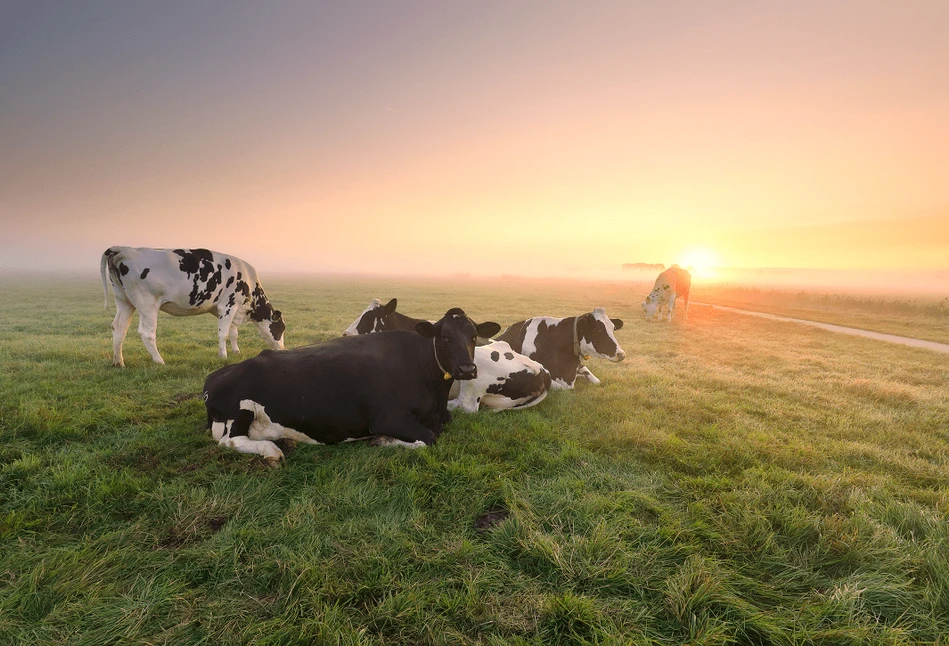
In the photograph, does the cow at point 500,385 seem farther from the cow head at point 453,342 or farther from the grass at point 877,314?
the grass at point 877,314

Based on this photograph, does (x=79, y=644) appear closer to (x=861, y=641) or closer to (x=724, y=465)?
(x=861, y=641)

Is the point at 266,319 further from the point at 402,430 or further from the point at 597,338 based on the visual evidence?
the point at 597,338

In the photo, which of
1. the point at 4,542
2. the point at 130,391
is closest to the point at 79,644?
the point at 4,542

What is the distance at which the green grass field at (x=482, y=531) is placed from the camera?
2.28 metres

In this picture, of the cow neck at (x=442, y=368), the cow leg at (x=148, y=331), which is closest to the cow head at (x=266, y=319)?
the cow leg at (x=148, y=331)

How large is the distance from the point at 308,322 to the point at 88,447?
12.0 metres

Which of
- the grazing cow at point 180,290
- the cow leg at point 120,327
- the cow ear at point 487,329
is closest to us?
the cow ear at point 487,329

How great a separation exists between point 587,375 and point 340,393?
5.36m

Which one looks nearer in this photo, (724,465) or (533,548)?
(533,548)

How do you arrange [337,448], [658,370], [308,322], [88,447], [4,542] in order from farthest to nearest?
[308,322]
[658,370]
[337,448]
[88,447]
[4,542]

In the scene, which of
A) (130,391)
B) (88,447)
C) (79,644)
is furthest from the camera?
(130,391)

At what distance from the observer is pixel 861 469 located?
438cm

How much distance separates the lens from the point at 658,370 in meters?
9.12

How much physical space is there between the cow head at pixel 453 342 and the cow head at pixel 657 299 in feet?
54.8
